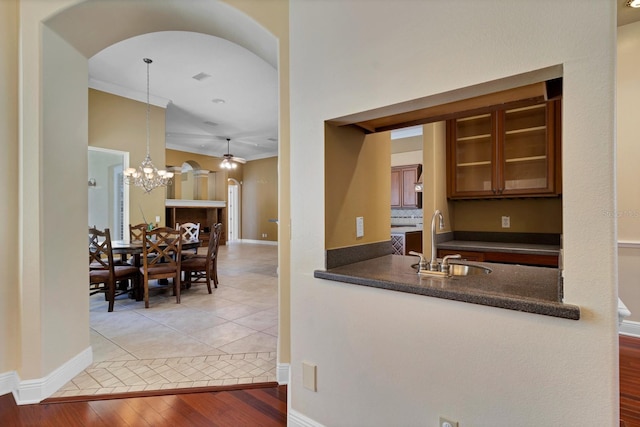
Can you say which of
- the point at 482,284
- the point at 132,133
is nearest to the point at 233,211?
the point at 132,133

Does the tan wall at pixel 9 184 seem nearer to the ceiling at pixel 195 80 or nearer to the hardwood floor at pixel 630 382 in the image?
the ceiling at pixel 195 80

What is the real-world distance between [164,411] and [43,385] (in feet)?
2.95

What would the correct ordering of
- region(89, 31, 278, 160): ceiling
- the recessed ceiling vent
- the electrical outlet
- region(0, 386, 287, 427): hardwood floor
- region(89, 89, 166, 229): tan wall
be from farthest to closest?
region(89, 89, 166, 229): tan wall
the recessed ceiling vent
region(89, 31, 278, 160): ceiling
region(0, 386, 287, 427): hardwood floor
the electrical outlet

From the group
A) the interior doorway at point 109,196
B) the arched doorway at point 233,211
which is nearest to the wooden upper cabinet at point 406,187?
the interior doorway at point 109,196

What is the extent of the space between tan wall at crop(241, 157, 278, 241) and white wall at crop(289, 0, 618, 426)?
951cm

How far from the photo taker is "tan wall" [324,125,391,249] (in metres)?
1.72

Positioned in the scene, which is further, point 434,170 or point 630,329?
point 434,170

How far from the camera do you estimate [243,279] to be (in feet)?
18.7

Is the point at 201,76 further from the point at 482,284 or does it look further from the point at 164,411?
the point at 482,284

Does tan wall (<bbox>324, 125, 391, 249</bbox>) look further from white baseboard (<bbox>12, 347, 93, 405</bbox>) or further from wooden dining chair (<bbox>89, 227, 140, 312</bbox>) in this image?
wooden dining chair (<bbox>89, 227, 140, 312</bbox>)

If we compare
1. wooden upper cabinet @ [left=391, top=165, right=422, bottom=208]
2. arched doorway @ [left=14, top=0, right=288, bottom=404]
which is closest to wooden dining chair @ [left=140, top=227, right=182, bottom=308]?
arched doorway @ [left=14, top=0, right=288, bottom=404]

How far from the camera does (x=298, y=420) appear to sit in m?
1.72

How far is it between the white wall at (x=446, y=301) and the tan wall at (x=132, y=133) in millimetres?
4847

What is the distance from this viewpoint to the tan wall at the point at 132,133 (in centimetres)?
514
